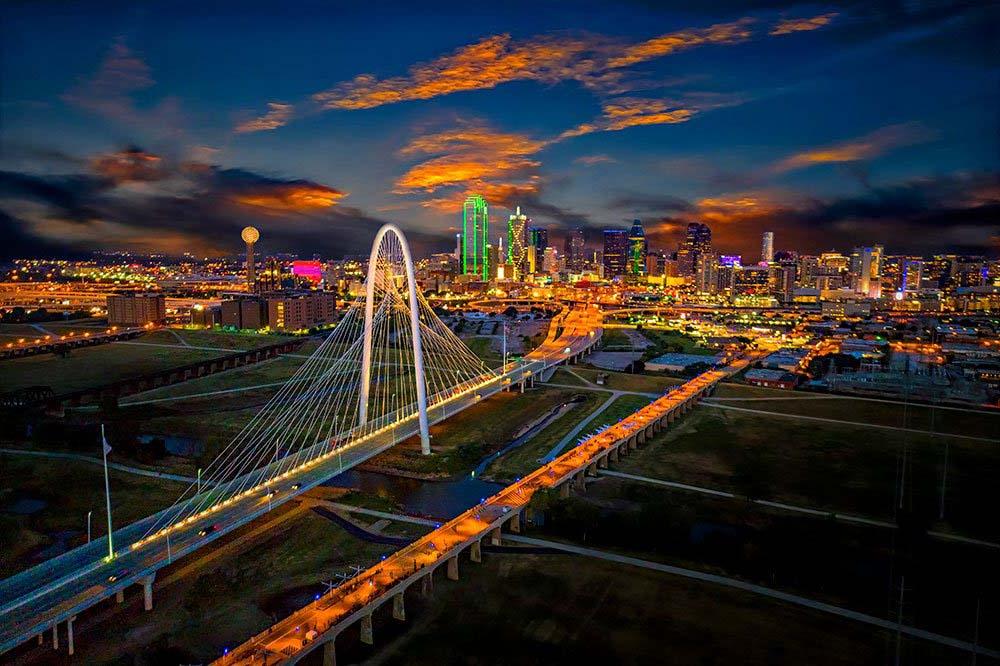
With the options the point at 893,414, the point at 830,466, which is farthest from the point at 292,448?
the point at 893,414

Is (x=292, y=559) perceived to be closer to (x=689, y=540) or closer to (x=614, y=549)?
(x=614, y=549)

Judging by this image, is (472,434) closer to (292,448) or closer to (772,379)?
(292,448)

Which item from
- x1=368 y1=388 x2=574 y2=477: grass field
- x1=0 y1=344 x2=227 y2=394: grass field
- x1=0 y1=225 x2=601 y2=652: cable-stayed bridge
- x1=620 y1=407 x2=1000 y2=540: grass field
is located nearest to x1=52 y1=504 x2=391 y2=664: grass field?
x1=0 y1=225 x2=601 y2=652: cable-stayed bridge

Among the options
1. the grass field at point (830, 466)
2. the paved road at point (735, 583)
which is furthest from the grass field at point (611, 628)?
the grass field at point (830, 466)

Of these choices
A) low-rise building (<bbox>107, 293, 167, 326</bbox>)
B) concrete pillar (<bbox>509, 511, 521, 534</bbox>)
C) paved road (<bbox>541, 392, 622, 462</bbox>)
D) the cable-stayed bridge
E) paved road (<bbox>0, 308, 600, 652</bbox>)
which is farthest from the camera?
low-rise building (<bbox>107, 293, 167, 326</bbox>)

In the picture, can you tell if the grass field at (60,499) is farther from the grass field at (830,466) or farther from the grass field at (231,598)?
the grass field at (830,466)

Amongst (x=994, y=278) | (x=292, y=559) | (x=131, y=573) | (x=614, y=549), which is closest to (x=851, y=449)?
(x=614, y=549)

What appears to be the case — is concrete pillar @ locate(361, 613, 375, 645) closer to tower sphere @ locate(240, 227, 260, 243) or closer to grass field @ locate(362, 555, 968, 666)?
grass field @ locate(362, 555, 968, 666)
